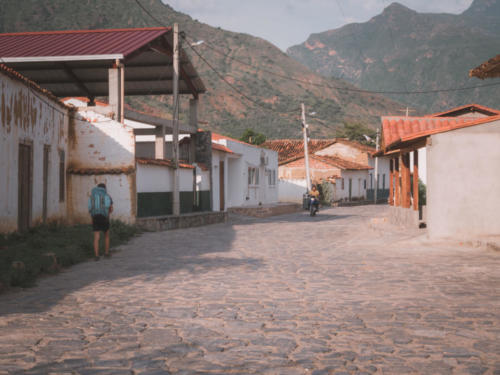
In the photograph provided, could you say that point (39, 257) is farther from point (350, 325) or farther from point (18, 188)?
point (350, 325)

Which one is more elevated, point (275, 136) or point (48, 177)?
point (275, 136)

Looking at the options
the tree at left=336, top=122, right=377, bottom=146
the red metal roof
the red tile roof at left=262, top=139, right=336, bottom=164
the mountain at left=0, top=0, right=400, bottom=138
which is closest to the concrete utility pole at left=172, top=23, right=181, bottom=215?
the red metal roof

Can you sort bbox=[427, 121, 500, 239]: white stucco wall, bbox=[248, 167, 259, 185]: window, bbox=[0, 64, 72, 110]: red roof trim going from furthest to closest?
bbox=[248, 167, 259, 185]: window < bbox=[427, 121, 500, 239]: white stucco wall < bbox=[0, 64, 72, 110]: red roof trim

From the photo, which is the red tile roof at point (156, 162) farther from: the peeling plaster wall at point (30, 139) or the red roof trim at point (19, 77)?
the red roof trim at point (19, 77)

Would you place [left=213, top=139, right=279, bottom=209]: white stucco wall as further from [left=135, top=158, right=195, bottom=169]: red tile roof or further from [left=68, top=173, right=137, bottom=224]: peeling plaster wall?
[left=68, top=173, right=137, bottom=224]: peeling plaster wall

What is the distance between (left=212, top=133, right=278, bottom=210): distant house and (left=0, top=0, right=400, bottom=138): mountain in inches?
1805

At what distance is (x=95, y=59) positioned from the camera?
768 inches

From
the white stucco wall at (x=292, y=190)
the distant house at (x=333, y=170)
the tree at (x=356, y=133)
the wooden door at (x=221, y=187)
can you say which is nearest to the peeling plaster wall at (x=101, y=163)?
the wooden door at (x=221, y=187)

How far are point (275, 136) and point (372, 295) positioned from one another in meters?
84.3

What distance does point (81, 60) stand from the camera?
65.0 ft

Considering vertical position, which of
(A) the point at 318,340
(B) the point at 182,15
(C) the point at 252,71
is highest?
(B) the point at 182,15

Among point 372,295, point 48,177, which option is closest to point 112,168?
point 48,177

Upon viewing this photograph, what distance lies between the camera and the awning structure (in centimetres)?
1972

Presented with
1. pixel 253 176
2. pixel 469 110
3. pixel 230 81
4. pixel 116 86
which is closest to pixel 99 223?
pixel 116 86
